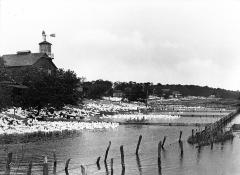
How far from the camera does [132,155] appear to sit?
128 ft

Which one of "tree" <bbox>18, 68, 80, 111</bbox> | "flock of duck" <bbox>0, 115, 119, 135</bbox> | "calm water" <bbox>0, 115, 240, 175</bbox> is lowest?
"calm water" <bbox>0, 115, 240, 175</bbox>

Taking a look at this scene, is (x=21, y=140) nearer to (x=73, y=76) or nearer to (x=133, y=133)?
(x=133, y=133)

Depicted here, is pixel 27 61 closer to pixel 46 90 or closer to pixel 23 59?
pixel 23 59

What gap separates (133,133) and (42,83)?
2107 cm

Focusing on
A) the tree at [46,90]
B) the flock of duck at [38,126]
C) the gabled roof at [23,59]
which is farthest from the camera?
the gabled roof at [23,59]

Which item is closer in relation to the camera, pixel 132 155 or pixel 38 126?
pixel 132 155

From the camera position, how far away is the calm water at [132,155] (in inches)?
1273

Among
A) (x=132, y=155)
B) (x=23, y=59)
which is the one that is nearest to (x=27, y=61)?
(x=23, y=59)

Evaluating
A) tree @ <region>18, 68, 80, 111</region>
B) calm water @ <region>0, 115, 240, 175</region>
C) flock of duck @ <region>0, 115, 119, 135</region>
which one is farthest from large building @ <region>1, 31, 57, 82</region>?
calm water @ <region>0, 115, 240, 175</region>

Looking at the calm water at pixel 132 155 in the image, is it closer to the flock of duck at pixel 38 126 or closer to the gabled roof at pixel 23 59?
the flock of duck at pixel 38 126

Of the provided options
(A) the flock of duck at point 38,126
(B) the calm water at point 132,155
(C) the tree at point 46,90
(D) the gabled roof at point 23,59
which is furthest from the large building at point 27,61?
(B) the calm water at point 132,155

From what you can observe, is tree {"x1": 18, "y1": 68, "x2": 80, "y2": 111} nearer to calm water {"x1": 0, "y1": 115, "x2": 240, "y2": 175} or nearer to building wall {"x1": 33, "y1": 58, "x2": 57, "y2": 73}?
building wall {"x1": 33, "y1": 58, "x2": 57, "y2": 73}

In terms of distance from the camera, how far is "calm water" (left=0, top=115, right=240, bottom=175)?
32.3 metres

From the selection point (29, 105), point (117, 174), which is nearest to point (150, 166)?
point (117, 174)
